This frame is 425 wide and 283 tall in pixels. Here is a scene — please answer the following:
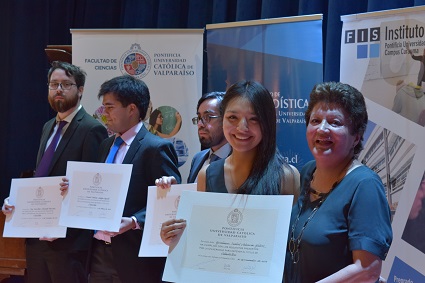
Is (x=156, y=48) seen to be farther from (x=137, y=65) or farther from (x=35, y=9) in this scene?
(x=35, y=9)

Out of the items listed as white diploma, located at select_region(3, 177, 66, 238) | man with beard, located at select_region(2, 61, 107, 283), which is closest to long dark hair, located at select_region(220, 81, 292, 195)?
white diploma, located at select_region(3, 177, 66, 238)

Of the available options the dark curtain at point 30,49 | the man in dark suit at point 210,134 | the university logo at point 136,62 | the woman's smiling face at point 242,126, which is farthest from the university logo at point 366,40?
the dark curtain at point 30,49

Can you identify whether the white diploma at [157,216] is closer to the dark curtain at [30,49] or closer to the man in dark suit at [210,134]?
the man in dark suit at [210,134]

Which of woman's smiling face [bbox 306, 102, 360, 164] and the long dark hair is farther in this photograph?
the long dark hair

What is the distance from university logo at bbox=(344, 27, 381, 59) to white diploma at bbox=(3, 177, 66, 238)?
1.89 m

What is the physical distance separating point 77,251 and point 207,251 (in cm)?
181

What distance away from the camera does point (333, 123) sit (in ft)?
6.13

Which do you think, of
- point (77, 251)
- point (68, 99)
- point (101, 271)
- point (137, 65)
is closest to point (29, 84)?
point (137, 65)

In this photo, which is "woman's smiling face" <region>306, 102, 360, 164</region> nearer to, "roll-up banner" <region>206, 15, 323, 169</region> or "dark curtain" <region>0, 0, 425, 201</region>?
"roll-up banner" <region>206, 15, 323, 169</region>

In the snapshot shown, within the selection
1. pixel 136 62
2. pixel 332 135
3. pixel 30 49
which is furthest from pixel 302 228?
pixel 30 49

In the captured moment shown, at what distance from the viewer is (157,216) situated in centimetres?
287

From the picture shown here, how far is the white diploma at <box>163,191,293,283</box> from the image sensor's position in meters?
1.87

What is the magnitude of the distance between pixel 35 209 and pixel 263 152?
1.81 metres

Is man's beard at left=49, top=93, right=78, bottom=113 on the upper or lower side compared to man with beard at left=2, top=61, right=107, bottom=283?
upper
